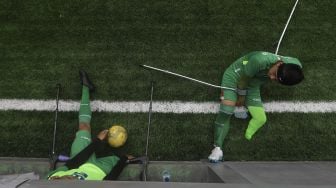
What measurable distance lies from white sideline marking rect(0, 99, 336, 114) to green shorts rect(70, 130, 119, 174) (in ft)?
1.98

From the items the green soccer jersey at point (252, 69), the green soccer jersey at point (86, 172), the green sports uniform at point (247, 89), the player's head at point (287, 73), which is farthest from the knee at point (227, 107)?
the green soccer jersey at point (86, 172)

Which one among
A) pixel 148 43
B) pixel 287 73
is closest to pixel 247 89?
pixel 287 73

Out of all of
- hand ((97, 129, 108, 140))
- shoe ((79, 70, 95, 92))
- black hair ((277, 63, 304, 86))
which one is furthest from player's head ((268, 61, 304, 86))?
shoe ((79, 70, 95, 92))

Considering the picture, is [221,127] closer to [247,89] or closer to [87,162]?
[247,89]

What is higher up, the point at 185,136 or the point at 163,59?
the point at 163,59

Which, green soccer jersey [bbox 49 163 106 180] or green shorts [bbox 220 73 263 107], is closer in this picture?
green soccer jersey [bbox 49 163 106 180]

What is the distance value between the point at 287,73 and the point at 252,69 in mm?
579

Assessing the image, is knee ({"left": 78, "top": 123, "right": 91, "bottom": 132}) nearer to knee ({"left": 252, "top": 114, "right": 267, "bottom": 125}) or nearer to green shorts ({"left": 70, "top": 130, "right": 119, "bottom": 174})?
green shorts ({"left": 70, "top": 130, "right": 119, "bottom": 174})

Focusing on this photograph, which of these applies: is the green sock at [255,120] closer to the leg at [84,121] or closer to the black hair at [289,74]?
the black hair at [289,74]

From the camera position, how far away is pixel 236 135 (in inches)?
225

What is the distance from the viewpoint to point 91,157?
16.7ft

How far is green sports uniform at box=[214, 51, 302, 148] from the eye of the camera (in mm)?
4980

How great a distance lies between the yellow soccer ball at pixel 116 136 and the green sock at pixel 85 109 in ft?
1.43

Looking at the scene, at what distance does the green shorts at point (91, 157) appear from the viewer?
16.6ft
